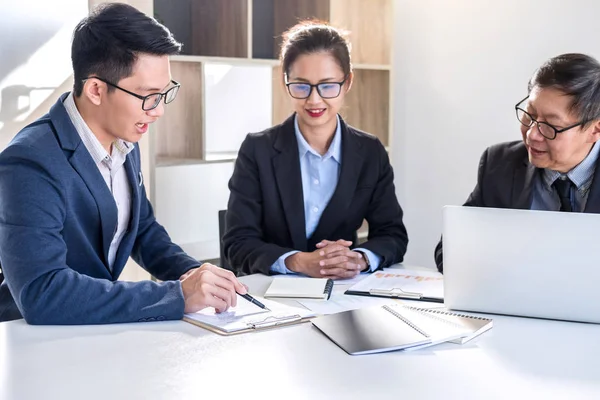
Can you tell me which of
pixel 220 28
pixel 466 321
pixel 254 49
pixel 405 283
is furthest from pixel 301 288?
pixel 254 49

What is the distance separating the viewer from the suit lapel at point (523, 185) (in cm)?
216

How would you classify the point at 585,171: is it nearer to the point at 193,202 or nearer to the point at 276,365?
the point at 276,365

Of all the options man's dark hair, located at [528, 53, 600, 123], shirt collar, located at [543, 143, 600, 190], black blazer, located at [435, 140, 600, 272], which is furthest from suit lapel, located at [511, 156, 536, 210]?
man's dark hair, located at [528, 53, 600, 123]

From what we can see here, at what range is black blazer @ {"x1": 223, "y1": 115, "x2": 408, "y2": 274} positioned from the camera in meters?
2.35

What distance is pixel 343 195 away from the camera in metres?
2.38

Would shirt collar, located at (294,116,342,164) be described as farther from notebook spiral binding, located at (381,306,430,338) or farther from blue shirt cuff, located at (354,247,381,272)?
notebook spiral binding, located at (381,306,430,338)

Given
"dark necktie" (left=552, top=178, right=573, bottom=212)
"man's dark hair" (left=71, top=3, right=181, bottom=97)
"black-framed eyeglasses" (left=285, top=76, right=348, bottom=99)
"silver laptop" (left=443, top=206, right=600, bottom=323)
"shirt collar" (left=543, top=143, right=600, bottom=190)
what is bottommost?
"silver laptop" (left=443, top=206, right=600, bottom=323)

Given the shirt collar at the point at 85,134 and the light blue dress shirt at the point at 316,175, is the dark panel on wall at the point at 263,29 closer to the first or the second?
the light blue dress shirt at the point at 316,175

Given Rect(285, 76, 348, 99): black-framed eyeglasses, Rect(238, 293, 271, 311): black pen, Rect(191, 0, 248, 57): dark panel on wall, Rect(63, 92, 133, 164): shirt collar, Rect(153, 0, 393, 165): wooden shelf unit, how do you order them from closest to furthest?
Rect(238, 293, 271, 311): black pen, Rect(63, 92, 133, 164): shirt collar, Rect(285, 76, 348, 99): black-framed eyeglasses, Rect(153, 0, 393, 165): wooden shelf unit, Rect(191, 0, 248, 57): dark panel on wall

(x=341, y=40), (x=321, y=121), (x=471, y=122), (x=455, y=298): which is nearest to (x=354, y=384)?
(x=455, y=298)

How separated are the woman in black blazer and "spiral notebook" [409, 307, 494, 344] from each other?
0.65 metres

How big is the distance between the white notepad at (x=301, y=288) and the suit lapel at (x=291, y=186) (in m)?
0.41

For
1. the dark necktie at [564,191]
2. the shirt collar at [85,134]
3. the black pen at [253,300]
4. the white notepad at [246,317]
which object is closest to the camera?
the white notepad at [246,317]

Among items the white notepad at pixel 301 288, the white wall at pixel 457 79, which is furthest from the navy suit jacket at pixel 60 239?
the white wall at pixel 457 79
